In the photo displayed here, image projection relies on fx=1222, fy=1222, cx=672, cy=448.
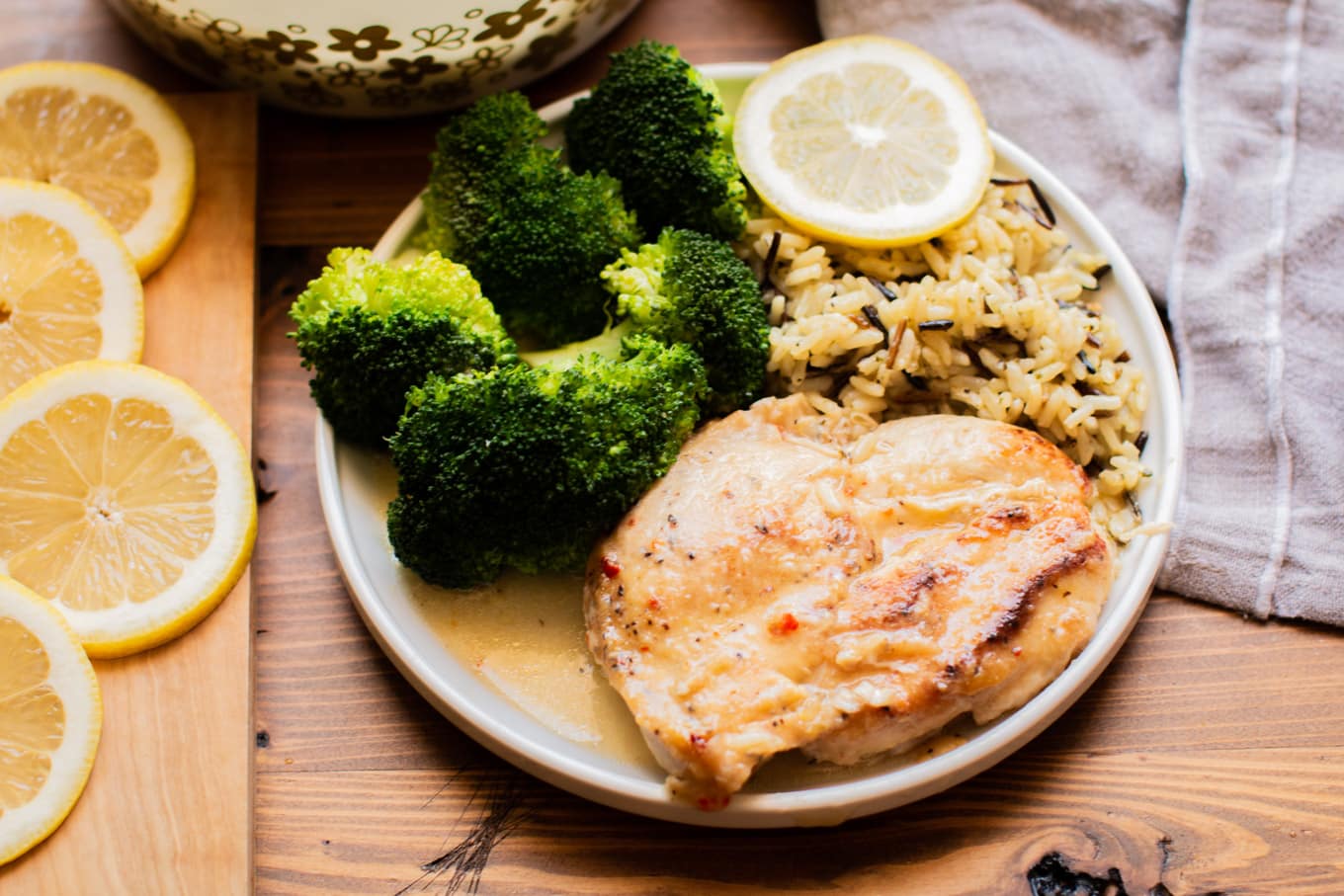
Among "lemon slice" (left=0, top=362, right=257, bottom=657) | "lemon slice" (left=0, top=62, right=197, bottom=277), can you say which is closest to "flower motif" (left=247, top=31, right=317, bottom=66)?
"lemon slice" (left=0, top=62, right=197, bottom=277)

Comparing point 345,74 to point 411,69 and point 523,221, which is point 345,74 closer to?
point 411,69

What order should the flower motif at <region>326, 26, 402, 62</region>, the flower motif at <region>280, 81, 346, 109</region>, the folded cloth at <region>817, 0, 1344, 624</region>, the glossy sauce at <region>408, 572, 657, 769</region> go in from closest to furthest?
the glossy sauce at <region>408, 572, 657, 769</region>
the folded cloth at <region>817, 0, 1344, 624</region>
the flower motif at <region>326, 26, 402, 62</region>
the flower motif at <region>280, 81, 346, 109</region>

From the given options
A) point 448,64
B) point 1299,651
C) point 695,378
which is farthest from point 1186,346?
point 448,64

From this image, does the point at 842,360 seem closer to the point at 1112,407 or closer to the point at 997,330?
the point at 997,330

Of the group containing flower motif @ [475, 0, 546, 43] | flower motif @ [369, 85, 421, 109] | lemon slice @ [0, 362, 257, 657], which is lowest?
lemon slice @ [0, 362, 257, 657]

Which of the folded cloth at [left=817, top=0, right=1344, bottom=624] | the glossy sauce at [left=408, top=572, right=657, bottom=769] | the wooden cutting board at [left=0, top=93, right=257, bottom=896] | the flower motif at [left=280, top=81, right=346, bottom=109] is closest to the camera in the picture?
the wooden cutting board at [left=0, top=93, right=257, bottom=896]

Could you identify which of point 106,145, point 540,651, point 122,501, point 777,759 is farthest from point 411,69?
point 777,759

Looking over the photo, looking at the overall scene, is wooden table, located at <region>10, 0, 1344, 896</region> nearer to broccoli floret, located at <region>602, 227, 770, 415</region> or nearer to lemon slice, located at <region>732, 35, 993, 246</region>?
broccoli floret, located at <region>602, 227, 770, 415</region>
